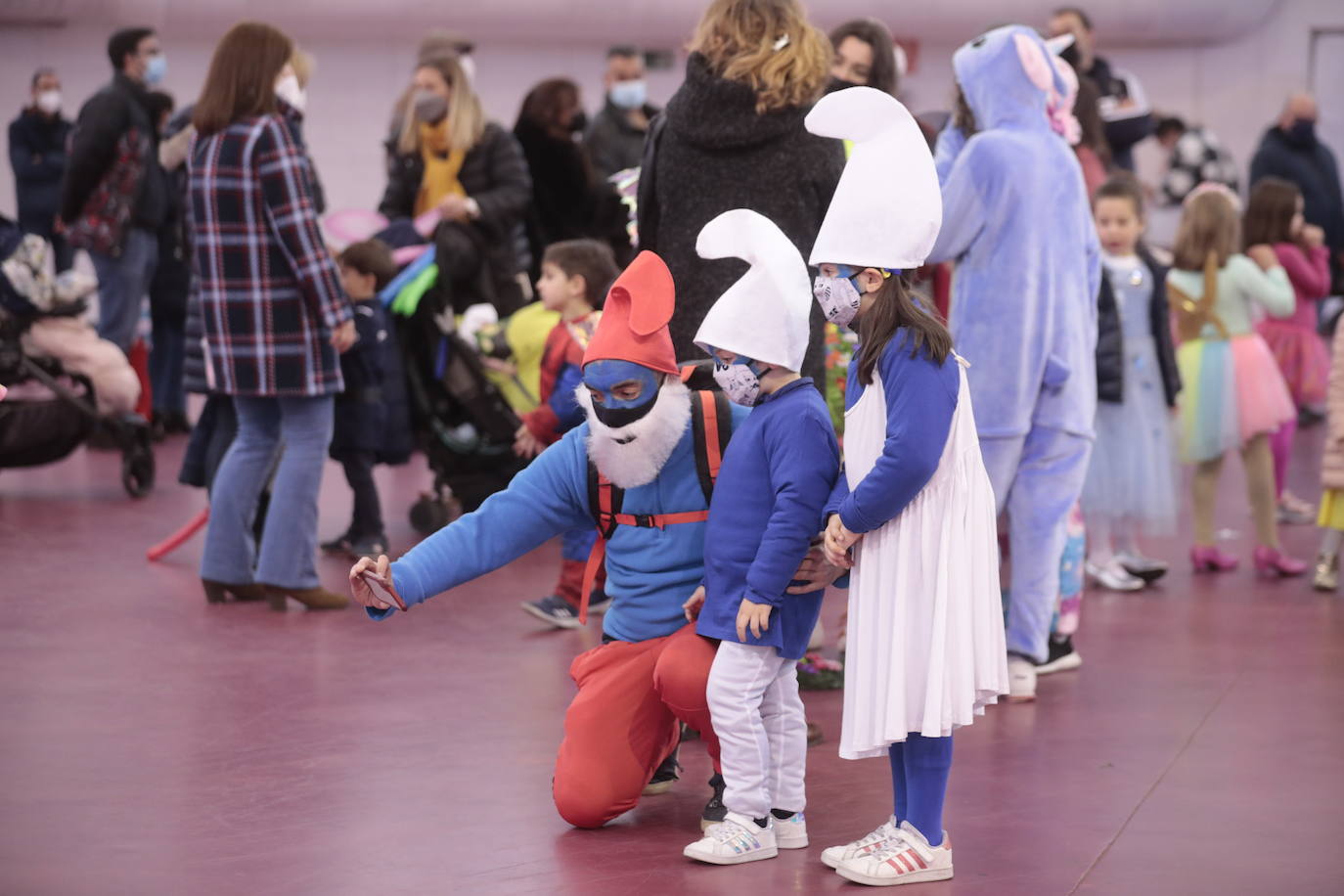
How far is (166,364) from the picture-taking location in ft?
30.9

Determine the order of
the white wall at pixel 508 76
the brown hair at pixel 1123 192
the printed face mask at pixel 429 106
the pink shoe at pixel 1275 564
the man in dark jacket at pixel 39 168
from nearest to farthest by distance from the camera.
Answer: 1. the brown hair at pixel 1123 192
2. the pink shoe at pixel 1275 564
3. the printed face mask at pixel 429 106
4. the man in dark jacket at pixel 39 168
5. the white wall at pixel 508 76

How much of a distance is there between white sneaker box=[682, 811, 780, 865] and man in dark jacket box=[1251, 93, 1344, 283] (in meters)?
10.1

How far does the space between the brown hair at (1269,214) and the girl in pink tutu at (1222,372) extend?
3.48 ft

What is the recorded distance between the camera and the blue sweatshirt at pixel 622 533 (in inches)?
136

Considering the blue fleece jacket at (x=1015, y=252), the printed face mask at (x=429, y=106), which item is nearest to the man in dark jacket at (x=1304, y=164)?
the printed face mask at (x=429, y=106)

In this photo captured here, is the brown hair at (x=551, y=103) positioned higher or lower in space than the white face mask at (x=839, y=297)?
higher

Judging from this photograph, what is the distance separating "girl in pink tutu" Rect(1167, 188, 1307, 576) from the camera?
6414 mm

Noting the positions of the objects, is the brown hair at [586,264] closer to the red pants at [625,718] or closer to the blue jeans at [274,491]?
the blue jeans at [274,491]

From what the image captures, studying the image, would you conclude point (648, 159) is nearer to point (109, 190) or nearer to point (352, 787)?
point (352, 787)

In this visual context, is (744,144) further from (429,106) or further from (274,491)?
(429,106)

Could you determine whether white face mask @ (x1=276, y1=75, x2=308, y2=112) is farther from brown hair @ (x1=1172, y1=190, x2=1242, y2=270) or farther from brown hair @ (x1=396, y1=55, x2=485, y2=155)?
brown hair @ (x1=1172, y1=190, x2=1242, y2=270)

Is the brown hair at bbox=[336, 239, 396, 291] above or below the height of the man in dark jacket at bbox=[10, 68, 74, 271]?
below

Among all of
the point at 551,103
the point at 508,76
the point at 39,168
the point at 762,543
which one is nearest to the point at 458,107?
the point at 551,103

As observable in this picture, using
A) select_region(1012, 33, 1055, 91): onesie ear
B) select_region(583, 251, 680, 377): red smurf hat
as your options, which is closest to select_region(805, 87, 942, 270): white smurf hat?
select_region(583, 251, 680, 377): red smurf hat
